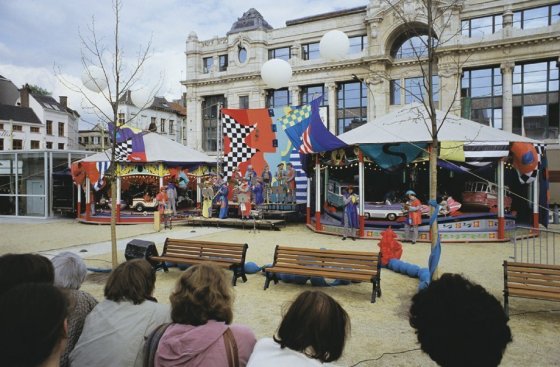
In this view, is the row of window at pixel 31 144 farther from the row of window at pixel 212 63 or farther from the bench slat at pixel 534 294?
the bench slat at pixel 534 294

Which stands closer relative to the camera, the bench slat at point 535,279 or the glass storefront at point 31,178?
the bench slat at point 535,279

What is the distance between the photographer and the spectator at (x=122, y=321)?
2.83m

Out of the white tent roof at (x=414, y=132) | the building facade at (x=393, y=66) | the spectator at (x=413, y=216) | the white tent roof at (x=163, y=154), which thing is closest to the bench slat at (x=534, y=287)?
the spectator at (x=413, y=216)

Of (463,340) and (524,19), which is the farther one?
(524,19)

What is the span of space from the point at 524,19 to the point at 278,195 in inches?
987

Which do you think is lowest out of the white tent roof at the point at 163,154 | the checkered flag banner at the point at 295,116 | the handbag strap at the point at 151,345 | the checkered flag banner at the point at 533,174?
the handbag strap at the point at 151,345

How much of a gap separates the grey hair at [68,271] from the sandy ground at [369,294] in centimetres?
193

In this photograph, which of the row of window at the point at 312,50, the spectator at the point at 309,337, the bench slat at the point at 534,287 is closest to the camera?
the spectator at the point at 309,337

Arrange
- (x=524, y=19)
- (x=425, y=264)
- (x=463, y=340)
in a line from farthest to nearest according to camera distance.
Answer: (x=524, y=19), (x=425, y=264), (x=463, y=340)

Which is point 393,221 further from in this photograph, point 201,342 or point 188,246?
point 201,342

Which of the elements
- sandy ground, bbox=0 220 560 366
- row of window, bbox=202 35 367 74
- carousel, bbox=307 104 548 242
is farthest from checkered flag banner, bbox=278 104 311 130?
row of window, bbox=202 35 367 74

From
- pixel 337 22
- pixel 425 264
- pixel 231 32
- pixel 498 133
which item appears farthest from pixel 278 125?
pixel 231 32

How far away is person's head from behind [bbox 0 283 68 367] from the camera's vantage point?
1562 millimetres

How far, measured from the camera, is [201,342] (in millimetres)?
2578
